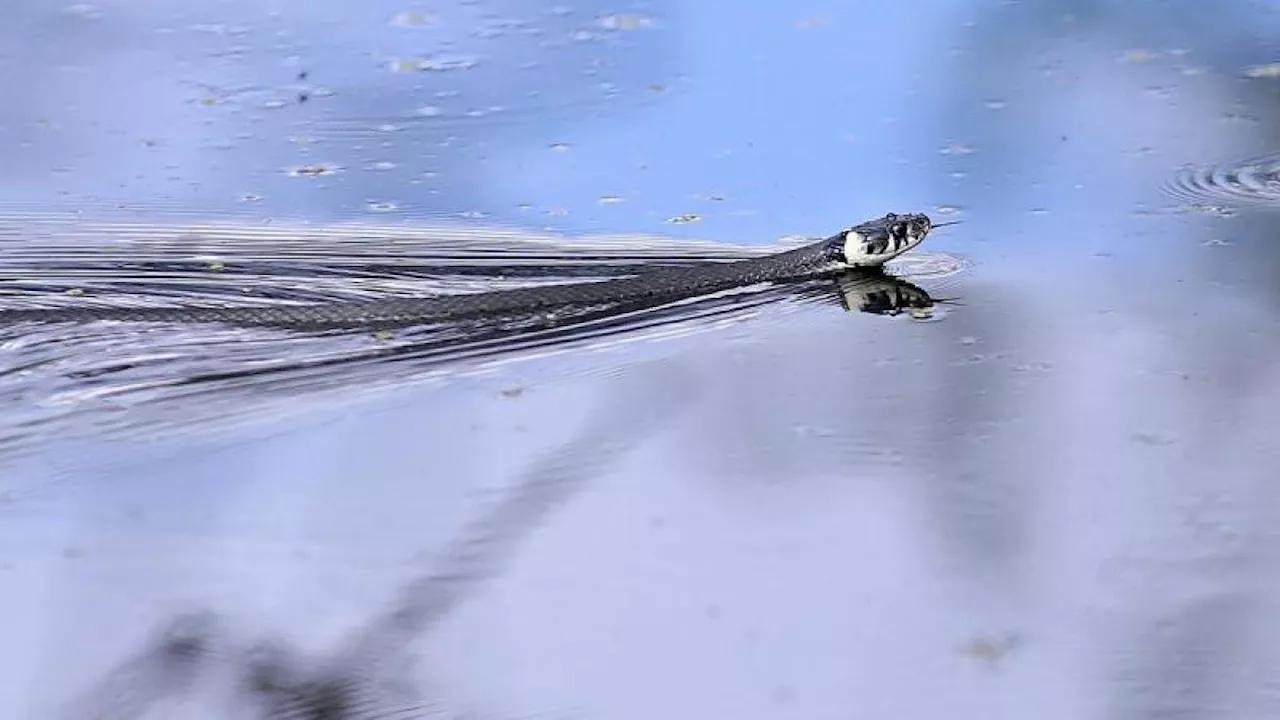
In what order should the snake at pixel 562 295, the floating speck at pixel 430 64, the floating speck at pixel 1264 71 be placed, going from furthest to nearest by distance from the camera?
the floating speck at pixel 430 64
the floating speck at pixel 1264 71
the snake at pixel 562 295

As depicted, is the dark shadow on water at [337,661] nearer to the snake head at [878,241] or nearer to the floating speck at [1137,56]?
the snake head at [878,241]

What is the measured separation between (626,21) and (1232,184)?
3424mm

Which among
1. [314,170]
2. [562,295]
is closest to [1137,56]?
[562,295]

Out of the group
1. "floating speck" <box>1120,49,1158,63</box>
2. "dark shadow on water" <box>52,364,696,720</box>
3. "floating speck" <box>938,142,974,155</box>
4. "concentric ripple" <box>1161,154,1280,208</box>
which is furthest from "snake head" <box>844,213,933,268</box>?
"floating speck" <box>1120,49,1158,63</box>

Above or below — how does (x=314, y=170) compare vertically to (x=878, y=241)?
above

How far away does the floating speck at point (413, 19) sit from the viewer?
1116 cm

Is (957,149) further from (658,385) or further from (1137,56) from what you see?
(658,385)

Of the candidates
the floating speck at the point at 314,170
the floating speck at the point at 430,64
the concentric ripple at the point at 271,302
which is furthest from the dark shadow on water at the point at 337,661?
the floating speck at the point at 430,64

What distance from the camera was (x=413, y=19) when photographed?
11227 mm

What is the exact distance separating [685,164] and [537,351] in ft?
6.47

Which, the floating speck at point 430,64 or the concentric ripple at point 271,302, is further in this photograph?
the floating speck at point 430,64

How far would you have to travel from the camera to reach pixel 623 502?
237 inches

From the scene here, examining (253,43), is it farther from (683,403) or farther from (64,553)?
(64,553)

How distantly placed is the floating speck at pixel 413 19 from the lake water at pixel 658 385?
0.12 ft
